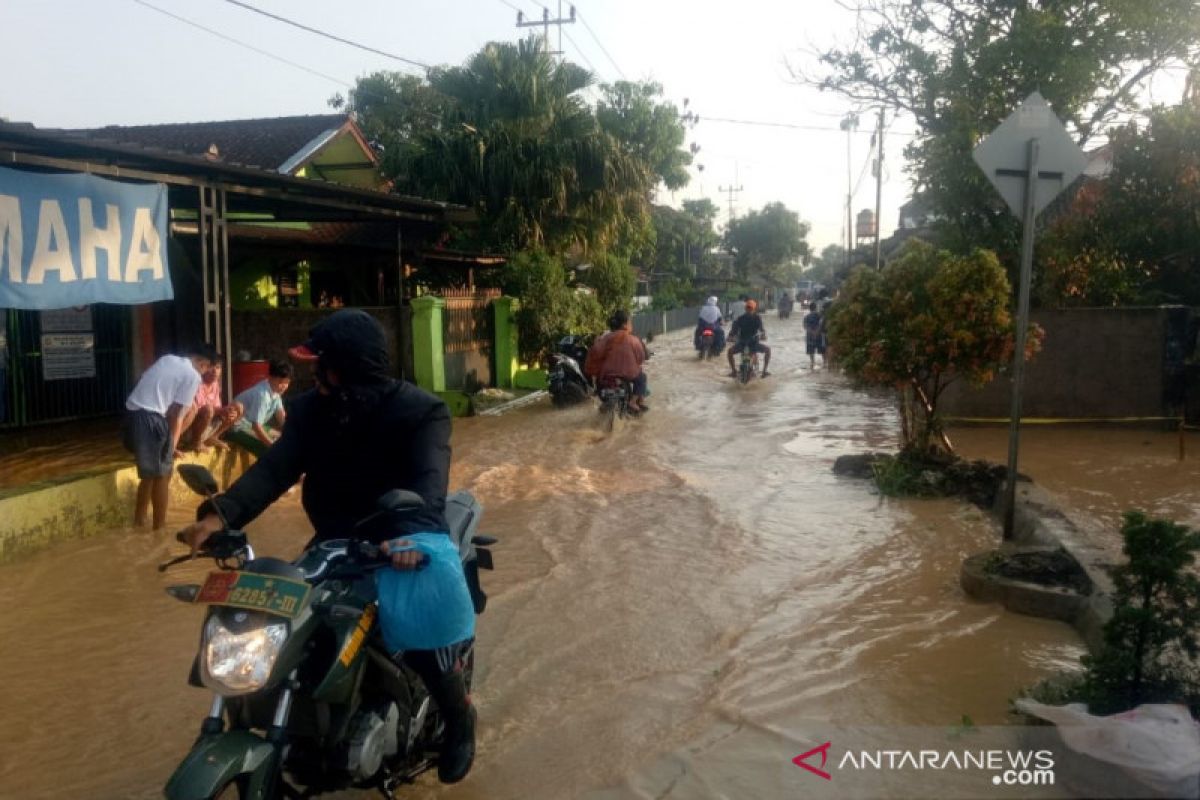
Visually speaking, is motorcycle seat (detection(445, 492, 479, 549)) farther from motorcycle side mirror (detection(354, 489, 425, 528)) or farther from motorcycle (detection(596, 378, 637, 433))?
motorcycle (detection(596, 378, 637, 433))

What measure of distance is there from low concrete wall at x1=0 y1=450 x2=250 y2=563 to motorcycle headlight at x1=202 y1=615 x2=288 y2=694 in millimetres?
5324

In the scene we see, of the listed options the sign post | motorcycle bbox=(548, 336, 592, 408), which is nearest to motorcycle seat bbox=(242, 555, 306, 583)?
the sign post

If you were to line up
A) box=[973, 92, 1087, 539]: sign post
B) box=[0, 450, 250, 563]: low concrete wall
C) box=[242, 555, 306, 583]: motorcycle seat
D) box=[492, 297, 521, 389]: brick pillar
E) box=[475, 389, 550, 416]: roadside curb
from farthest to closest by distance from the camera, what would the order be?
box=[492, 297, 521, 389]: brick pillar < box=[475, 389, 550, 416]: roadside curb < box=[0, 450, 250, 563]: low concrete wall < box=[973, 92, 1087, 539]: sign post < box=[242, 555, 306, 583]: motorcycle seat

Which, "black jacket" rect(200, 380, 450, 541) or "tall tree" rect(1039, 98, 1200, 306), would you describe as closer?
"black jacket" rect(200, 380, 450, 541)

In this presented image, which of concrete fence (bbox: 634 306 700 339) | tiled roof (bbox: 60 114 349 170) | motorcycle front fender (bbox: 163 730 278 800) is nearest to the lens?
motorcycle front fender (bbox: 163 730 278 800)

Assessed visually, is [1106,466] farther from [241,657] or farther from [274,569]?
[241,657]

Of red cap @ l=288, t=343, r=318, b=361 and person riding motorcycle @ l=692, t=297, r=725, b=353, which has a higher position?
red cap @ l=288, t=343, r=318, b=361

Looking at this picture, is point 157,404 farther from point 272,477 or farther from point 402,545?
point 402,545

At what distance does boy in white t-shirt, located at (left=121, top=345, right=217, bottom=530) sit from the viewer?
7941 mm

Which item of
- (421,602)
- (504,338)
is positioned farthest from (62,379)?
(421,602)

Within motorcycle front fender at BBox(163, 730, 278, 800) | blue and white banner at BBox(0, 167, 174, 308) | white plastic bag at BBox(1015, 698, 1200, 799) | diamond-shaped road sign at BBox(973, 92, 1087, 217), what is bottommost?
white plastic bag at BBox(1015, 698, 1200, 799)

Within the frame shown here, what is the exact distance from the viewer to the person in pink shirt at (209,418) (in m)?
9.02

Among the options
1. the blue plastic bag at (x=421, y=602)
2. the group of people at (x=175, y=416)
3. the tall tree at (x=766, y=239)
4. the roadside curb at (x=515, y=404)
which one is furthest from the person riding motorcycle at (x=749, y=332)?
the tall tree at (x=766, y=239)

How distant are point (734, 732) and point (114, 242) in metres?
6.78
